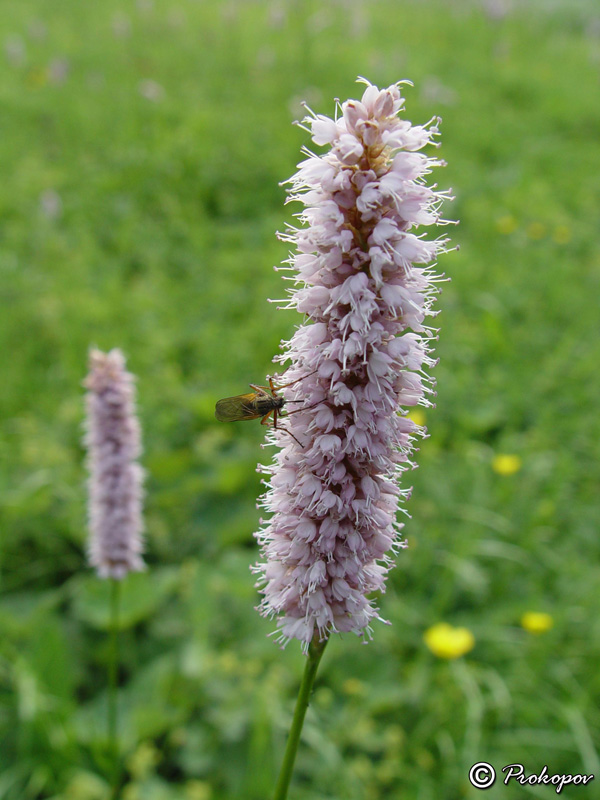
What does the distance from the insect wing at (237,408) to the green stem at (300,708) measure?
0.66m

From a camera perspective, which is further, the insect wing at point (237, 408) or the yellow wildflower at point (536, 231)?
the yellow wildflower at point (536, 231)

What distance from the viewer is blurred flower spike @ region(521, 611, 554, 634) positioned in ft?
12.7

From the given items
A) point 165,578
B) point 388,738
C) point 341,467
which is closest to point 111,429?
point 165,578

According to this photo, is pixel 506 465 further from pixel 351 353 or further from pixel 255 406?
pixel 351 353

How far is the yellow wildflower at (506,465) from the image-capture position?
4.80 metres

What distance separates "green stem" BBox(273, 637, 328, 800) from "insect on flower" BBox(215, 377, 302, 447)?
1.97 feet

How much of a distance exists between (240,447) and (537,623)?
224 cm

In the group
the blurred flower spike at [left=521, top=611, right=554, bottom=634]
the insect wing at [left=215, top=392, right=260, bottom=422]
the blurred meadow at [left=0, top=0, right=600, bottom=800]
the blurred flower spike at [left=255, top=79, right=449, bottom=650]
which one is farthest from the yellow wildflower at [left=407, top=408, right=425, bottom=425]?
the blurred flower spike at [left=255, top=79, right=449, bottom=650]

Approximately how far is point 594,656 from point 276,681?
1.86 m

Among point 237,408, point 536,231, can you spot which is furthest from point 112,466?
point 536,231

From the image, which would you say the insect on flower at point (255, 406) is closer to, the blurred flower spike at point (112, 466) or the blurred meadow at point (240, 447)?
the blurred flower spike at point (112, 466)

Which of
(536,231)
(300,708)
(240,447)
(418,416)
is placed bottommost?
(300,708)

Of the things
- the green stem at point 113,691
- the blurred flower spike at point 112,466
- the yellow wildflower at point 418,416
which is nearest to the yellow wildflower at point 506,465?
the yellow wildflower at point 418,416

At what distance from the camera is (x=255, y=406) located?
6.48 ft
